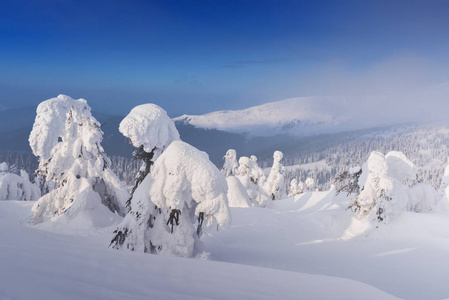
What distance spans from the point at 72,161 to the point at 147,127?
6583 millimetres

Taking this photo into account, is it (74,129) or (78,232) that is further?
(74,129)

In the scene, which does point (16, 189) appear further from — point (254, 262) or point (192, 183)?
point (192, 183)

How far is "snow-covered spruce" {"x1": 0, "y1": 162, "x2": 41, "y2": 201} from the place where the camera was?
76.6ft

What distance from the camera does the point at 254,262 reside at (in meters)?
9.72

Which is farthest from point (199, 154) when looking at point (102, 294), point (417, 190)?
point (417, 190)

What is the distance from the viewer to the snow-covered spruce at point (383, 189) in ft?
47.5

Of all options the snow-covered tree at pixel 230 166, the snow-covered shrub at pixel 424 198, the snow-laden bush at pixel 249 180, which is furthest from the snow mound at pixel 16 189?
the snow-covered shrub at pixel 424 198

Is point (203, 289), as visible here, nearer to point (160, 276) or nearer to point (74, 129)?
point (160, 276)

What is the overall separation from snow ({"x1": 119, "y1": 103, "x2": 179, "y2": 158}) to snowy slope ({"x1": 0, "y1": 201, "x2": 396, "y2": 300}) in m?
4.11

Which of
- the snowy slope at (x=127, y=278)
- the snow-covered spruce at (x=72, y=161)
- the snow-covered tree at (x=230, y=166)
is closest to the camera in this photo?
the snowy slope at (x=127, y=278)

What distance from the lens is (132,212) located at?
7.90m

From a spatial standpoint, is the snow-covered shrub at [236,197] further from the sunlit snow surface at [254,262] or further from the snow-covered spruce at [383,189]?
the snow-covered spruce at [383,189]

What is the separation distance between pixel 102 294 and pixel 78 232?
9.87 metres

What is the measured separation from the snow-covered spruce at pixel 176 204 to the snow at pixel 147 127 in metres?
1.01
